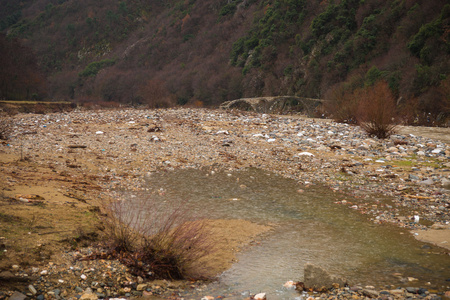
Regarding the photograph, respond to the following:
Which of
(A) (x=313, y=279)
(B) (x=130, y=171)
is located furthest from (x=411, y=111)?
(A) (x=313, y=279)

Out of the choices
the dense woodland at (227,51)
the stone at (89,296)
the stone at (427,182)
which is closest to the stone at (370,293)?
the stone at (89,296)

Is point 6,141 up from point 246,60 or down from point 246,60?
down

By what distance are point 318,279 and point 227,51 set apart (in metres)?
55.6

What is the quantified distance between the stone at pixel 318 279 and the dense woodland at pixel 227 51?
53.3 feet

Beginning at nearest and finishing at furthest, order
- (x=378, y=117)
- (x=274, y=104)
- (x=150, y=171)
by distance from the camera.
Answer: (x=150, y=171) → (x=378, y=117) → (x=274, y=104)

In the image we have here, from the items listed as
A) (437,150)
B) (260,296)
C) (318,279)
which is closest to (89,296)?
(260,296)

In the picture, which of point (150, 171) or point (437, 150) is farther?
point (437, 150)

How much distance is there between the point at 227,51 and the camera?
56.9 metres

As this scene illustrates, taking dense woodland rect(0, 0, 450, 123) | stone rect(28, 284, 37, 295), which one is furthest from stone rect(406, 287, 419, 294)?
dense woodland rect(0, 0, 450, 123)

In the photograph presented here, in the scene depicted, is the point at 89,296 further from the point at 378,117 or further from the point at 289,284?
the point at 378,117

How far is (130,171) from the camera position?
9680 millimetres

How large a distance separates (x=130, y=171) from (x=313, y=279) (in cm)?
670

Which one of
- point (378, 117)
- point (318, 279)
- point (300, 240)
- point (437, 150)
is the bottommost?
point (300, 240)

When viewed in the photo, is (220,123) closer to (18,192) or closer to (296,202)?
(296,202)
